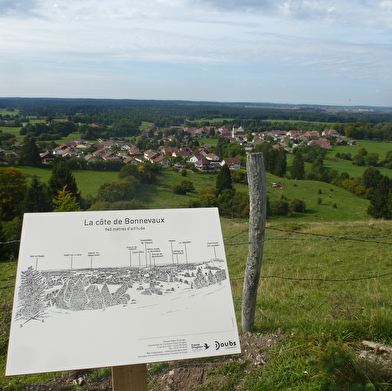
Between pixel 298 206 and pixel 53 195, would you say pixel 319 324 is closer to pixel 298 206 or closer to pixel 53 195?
pixel 53 195

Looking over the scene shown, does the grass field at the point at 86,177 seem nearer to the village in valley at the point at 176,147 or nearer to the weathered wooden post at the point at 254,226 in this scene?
the village in valley at the point at 176,147

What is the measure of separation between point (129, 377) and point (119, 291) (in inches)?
21.9

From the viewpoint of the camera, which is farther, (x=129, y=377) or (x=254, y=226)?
(x=254, y=226)

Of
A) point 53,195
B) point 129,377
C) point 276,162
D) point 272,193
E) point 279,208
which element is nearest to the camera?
point 129,377

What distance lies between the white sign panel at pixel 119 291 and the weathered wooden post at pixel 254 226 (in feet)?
2.38

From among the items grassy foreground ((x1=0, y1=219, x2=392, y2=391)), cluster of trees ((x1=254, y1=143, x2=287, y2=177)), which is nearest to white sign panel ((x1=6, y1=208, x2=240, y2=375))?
grassy foreground ((x1=0, y1=219, x2=392, y2=391))

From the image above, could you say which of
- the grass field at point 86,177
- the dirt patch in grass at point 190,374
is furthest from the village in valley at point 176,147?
the dirt patch in grass at point 190,374

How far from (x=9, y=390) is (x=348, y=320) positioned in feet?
10.7

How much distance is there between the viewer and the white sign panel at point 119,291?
2.09 m

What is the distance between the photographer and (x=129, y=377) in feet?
7.30

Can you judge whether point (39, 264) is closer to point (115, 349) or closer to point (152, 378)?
point (115, 349)

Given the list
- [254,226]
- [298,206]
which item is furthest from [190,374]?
[298,206]

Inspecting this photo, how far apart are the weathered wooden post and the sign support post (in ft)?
4.79

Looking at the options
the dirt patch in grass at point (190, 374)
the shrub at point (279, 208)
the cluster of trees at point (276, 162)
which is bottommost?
the shrub at point (279, 208)
